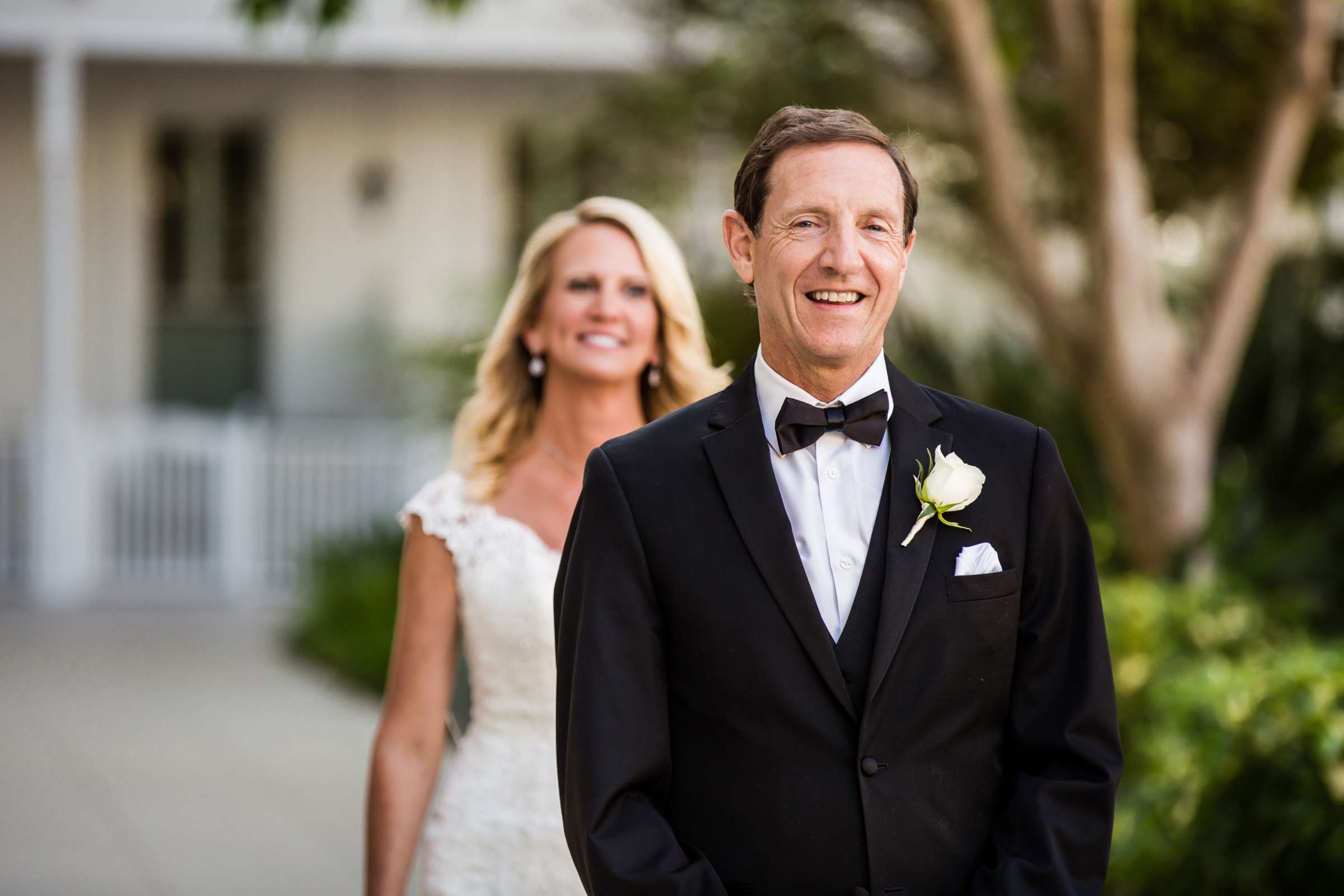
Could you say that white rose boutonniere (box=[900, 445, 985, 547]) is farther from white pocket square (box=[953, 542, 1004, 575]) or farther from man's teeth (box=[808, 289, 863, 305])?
man's teeth (box=[808, 289, 863, 305])

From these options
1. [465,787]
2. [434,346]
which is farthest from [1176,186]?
[465,787]

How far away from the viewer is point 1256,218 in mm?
6543

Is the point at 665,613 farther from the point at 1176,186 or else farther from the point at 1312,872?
the point at 1176,186

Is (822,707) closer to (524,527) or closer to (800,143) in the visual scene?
(800,143)

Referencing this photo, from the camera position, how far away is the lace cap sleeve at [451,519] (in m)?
2.98

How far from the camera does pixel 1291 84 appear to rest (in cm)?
640

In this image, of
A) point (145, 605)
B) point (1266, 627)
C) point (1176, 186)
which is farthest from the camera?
point (145, 605)

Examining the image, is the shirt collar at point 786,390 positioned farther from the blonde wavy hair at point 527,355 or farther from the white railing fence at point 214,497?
the white railing fence at point 214,497

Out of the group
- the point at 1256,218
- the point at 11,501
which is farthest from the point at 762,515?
the point at 11,501

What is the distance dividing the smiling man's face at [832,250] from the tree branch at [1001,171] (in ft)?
14.6

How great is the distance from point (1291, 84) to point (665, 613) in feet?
18.0

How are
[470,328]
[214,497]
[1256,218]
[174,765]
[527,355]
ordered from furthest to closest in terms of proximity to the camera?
[214,497] < [470,328] < [174,765] < [1256,218] < [527,355]

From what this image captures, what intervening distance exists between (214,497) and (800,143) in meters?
11.7

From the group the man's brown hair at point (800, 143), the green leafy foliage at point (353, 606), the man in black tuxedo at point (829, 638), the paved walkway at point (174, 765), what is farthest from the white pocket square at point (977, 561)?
the green leafy foliage at point (353, 606)
